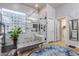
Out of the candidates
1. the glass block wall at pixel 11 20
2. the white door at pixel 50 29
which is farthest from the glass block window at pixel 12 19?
the white door at pixel 50 29

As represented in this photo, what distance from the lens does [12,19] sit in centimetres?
212

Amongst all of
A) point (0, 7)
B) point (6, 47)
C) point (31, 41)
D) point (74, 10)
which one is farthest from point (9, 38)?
point (74, 10)

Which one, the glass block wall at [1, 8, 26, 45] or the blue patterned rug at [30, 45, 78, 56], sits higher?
the glass block wall at [1, 8, 26, 45]

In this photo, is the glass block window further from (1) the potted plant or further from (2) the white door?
(2) the white door

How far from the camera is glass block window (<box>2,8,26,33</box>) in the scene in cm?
210

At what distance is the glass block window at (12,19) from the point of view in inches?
82.5

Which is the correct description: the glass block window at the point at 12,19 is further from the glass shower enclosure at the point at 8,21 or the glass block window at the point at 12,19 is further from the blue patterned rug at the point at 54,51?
the blue patterned rug at the point at 54,51

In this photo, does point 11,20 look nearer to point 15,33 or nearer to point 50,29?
point 15,33

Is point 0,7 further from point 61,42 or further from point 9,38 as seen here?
point 61,42

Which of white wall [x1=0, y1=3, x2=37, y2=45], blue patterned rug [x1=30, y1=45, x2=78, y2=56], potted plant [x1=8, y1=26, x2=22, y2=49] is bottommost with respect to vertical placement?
blue patterned rug [x1=30, y1=45, x2=78, y2=56]

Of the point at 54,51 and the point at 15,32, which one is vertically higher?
the point at 15,32

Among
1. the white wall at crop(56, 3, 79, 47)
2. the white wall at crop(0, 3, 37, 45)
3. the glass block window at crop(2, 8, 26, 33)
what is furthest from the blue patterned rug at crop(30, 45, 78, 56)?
the glass block window at crop(2, 8, 26, 33)

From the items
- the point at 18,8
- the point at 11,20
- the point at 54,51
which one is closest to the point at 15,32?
the point at 11,20

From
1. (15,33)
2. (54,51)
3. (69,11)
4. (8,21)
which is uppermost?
(69,11)
